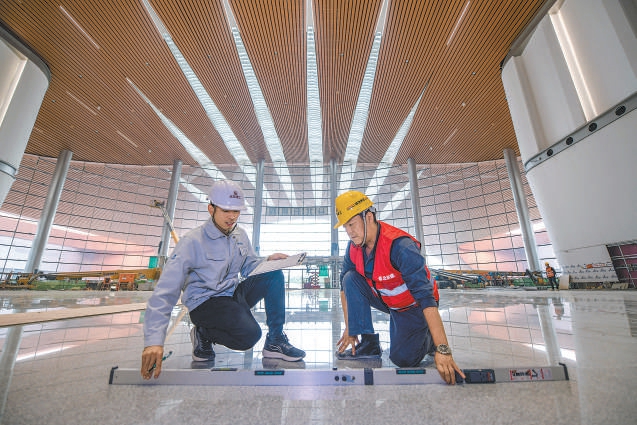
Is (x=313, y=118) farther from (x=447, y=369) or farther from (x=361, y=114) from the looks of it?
(x=447, y=369)

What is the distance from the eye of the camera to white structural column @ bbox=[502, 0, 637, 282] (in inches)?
309

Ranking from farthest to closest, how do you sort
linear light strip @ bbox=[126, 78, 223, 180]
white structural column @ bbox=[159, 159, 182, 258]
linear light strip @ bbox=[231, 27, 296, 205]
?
white structural column @ bbox=[159, 159, 182, 258] → linear light strip @ bbox=[126, 78, 223, 180] → linear light strip @ bbox=[231, 27, 296, 205]

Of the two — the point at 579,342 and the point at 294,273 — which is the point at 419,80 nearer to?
the point at 579,342

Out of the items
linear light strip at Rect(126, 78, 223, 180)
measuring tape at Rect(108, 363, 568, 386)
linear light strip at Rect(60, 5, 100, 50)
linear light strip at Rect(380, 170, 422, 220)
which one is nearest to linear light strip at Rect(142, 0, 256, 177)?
linear light strip at Rect(126, 78, 223, 180)

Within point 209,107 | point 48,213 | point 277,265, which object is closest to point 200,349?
point 277,265

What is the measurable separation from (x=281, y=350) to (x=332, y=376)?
29.3 inches

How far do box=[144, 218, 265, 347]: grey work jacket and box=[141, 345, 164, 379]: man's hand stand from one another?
142 millimetres

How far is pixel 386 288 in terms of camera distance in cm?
197

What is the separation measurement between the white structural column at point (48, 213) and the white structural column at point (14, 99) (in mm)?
8619

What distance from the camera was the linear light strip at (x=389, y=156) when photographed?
18.5 metres

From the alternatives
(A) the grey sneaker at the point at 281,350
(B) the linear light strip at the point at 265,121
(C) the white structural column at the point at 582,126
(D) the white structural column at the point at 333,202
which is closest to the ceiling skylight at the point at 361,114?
(D) the white structural column at the point at 333,202

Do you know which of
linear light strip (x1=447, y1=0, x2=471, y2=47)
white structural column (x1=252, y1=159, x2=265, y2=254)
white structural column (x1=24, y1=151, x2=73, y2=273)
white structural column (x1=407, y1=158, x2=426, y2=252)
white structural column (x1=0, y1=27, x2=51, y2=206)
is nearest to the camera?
linear light strip (x1=447, y1=0, x2=471, y2=47)

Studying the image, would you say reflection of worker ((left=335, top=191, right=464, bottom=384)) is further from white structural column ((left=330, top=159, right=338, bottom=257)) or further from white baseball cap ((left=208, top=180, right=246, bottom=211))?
white structural column ((left=330, top=159, right=338, bottom=257))

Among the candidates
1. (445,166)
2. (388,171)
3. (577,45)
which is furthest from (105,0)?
(445,166)
